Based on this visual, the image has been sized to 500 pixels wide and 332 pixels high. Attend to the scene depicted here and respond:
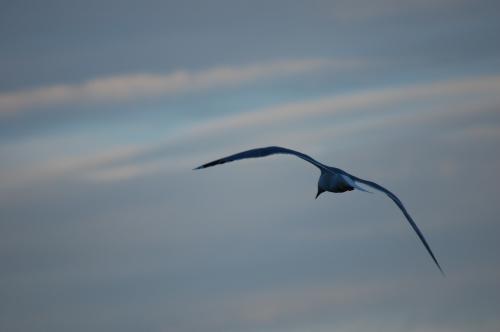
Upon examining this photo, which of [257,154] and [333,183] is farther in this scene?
[333,183]

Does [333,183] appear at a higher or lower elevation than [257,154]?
lower

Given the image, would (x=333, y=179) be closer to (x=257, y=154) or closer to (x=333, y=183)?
(x=333, y=183)

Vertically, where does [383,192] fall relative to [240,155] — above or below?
below

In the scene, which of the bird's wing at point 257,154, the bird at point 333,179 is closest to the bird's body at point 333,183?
the bird at point 333,179

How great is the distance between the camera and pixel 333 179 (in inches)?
1275

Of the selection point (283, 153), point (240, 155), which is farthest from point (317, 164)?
point (240, 155)

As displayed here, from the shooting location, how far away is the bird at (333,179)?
26.0m

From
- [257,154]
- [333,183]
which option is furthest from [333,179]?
[257,154]

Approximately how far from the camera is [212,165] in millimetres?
25438

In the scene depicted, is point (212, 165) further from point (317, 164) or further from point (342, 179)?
point (342, 179)

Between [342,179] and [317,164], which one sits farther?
[342,179]

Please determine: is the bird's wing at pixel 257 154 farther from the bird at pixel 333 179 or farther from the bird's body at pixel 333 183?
the bird's body at pixel 333 183

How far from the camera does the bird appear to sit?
2602 centimetres

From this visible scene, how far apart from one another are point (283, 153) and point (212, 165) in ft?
9.11
